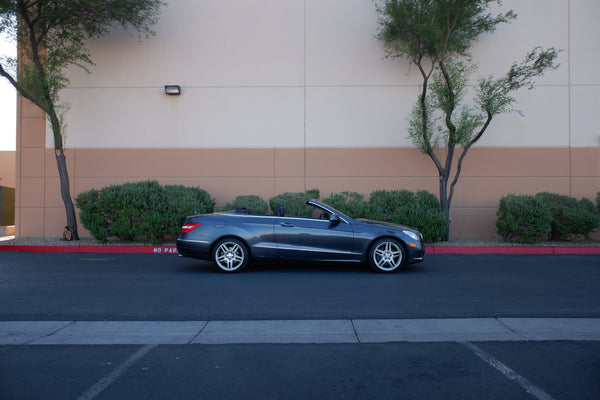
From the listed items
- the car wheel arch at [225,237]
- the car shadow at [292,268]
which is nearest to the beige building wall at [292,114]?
the car shadow at [292,268]

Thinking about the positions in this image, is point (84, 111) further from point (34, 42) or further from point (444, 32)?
point (444, 32)

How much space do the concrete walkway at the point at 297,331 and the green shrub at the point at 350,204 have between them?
24.4ft

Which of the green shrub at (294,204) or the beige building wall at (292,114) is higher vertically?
the beige building wall at (292,114)

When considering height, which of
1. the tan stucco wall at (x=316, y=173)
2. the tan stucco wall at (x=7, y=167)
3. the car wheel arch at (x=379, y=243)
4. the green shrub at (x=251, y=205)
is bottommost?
the car wheel arch at (x=379, y=243)

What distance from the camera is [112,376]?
3961 millimetres

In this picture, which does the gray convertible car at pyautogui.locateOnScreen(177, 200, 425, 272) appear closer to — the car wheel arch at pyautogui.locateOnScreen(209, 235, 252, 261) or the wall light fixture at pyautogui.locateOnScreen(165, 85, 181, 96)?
the car wheel arch at pyautogui.locateOnScreen(209, 235, 252, 261)

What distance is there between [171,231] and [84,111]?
Result: 5.70 metres

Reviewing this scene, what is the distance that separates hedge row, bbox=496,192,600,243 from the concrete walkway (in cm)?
757

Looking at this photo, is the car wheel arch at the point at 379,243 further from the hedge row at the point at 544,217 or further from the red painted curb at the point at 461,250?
the hedge row at the point at 544,217

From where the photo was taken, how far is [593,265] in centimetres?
1013

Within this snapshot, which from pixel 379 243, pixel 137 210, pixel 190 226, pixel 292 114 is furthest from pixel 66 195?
pixel 379 243

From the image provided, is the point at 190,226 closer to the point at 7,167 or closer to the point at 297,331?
the point at 297,331

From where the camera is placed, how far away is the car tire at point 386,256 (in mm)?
8992

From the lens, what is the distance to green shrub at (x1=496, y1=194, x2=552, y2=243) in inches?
502
